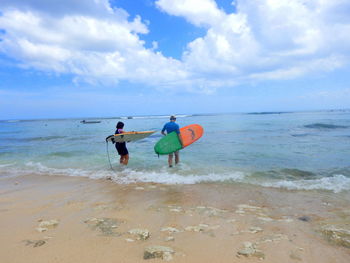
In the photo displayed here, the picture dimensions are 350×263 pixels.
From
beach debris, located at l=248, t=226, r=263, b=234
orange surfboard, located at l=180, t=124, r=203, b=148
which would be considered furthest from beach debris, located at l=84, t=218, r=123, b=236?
orange surfboard, located at l=180, t=124, r=203, b=148

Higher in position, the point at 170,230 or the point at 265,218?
the point at 170,230

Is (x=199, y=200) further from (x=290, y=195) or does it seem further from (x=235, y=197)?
(x=290, y=195)

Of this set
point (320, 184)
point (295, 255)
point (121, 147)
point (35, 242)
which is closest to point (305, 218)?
point (295, 255)

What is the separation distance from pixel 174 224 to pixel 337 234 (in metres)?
2.50

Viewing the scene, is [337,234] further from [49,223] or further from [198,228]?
[49,223]

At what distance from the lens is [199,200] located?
529cm

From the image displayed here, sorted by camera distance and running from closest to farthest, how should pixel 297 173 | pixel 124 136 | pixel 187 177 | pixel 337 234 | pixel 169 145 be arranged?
pixel 337 234 → pixel 187 177 → pixel 297 173 → pixel 124 136 → pixel 169 145

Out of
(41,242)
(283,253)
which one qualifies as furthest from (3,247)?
(283,253)

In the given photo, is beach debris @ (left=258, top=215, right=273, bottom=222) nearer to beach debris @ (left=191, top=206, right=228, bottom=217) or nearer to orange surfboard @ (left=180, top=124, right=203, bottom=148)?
beach debris @ (left=191, top=206, right=228, bottom=217)

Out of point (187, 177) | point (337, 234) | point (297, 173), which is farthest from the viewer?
point (297, 173)

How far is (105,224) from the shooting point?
12.5ft

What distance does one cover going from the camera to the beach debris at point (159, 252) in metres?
2.77

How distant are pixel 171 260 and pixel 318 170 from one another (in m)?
7.44

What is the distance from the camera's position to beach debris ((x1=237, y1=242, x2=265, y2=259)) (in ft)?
9.37
